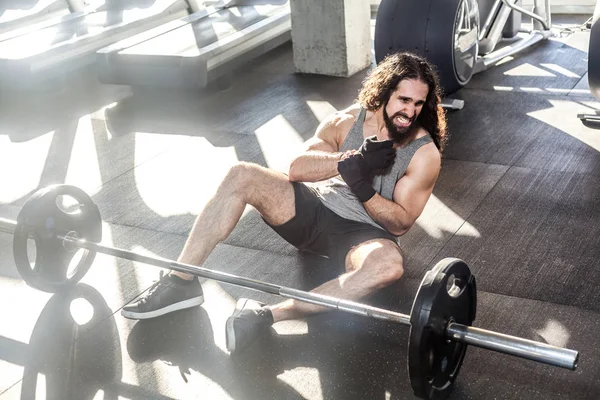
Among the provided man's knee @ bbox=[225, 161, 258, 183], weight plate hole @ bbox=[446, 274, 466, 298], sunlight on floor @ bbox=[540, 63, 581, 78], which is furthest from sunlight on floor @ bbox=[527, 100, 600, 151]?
weight plate hole @ bbox=[446, 274, 466, 298]

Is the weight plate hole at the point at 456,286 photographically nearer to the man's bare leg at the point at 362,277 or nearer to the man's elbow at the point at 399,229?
the man's bare leg at the point at 362,277

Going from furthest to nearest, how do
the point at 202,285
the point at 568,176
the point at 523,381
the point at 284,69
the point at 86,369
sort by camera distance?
the point at 284,69
the point at 568,176
the point at 202,285
the point at 86,369
the point at 523,381

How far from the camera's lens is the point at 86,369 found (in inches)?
94.4

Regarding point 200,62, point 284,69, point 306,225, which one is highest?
point 306,225

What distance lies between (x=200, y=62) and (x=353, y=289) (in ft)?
9.25

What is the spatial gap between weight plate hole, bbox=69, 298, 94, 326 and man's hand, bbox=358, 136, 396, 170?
1120mm

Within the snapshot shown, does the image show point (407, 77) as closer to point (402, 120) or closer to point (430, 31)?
point (402, 120)

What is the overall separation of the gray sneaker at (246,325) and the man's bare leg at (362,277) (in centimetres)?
5

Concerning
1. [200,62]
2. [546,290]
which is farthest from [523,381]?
[200,62]

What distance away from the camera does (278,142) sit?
166 inches

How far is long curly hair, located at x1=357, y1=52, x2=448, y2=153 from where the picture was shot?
8.23 ft

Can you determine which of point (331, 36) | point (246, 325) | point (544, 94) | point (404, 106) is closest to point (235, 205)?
point (246, 325)

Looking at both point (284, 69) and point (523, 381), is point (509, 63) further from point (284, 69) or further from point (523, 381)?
point (523, 381)

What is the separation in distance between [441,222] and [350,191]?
0.63m
